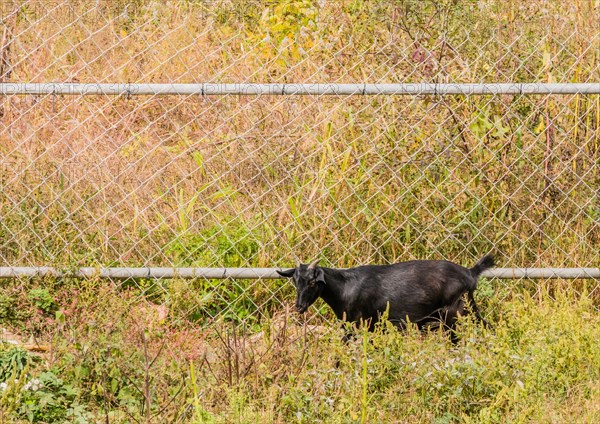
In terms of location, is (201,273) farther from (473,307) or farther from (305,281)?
(473,307)

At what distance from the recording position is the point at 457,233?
6691 millimetres

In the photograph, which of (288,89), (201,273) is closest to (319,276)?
(201,273)

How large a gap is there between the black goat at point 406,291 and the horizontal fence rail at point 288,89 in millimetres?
1032

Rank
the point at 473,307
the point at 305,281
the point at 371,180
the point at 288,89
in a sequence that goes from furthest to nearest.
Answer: the point at 371,180 < the point at 473,307 < the point at 288,89 < the point at 305,281

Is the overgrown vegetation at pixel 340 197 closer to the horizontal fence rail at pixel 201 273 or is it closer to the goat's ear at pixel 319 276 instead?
the horizontal fence rail at pixel 201 273

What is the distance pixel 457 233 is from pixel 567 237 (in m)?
0.71

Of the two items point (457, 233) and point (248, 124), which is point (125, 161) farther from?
point (457, 233)

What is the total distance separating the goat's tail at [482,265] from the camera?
6.21m

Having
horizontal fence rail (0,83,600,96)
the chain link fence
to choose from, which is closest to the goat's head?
the chain link fence

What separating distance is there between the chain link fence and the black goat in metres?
0.35

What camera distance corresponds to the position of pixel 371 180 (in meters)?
6.66

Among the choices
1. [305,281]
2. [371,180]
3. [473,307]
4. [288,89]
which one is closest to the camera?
[305,281]

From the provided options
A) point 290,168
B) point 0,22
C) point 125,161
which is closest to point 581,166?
point 290,168

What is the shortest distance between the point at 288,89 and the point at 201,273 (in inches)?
47.8
